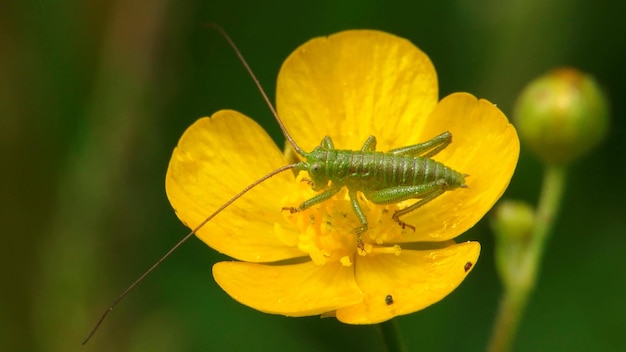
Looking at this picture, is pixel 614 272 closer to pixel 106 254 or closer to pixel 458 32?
pixel 458 32

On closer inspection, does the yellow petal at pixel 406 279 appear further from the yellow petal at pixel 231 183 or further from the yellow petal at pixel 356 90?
the yellow petal at pixel 356 90

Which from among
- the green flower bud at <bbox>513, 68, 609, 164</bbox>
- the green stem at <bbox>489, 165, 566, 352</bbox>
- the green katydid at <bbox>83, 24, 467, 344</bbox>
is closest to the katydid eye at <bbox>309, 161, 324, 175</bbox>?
the green katydid at <bbox>83, 24, 467, 344</bbox>

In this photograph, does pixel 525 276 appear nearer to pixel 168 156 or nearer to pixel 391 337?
pixel 391 337

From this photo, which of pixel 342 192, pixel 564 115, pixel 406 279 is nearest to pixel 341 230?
pixel 342 192

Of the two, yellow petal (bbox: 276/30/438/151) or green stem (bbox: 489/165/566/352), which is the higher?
yellow petal (bbox: 276/30/438/151)

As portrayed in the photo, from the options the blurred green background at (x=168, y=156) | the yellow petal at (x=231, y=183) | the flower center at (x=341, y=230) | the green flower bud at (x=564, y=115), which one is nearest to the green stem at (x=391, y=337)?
the flower center at (x=341, y=230)

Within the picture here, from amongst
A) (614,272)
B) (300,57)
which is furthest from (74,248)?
(614,272)

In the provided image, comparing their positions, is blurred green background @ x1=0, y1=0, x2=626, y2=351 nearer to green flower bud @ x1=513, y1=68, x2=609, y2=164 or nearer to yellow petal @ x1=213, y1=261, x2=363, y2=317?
green flower bud @ x1=513, y1=68, x2=609, y2=164

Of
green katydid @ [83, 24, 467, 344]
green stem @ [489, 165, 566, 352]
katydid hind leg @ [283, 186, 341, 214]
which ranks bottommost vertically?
green stem @ [489, 165, 566, 352]
